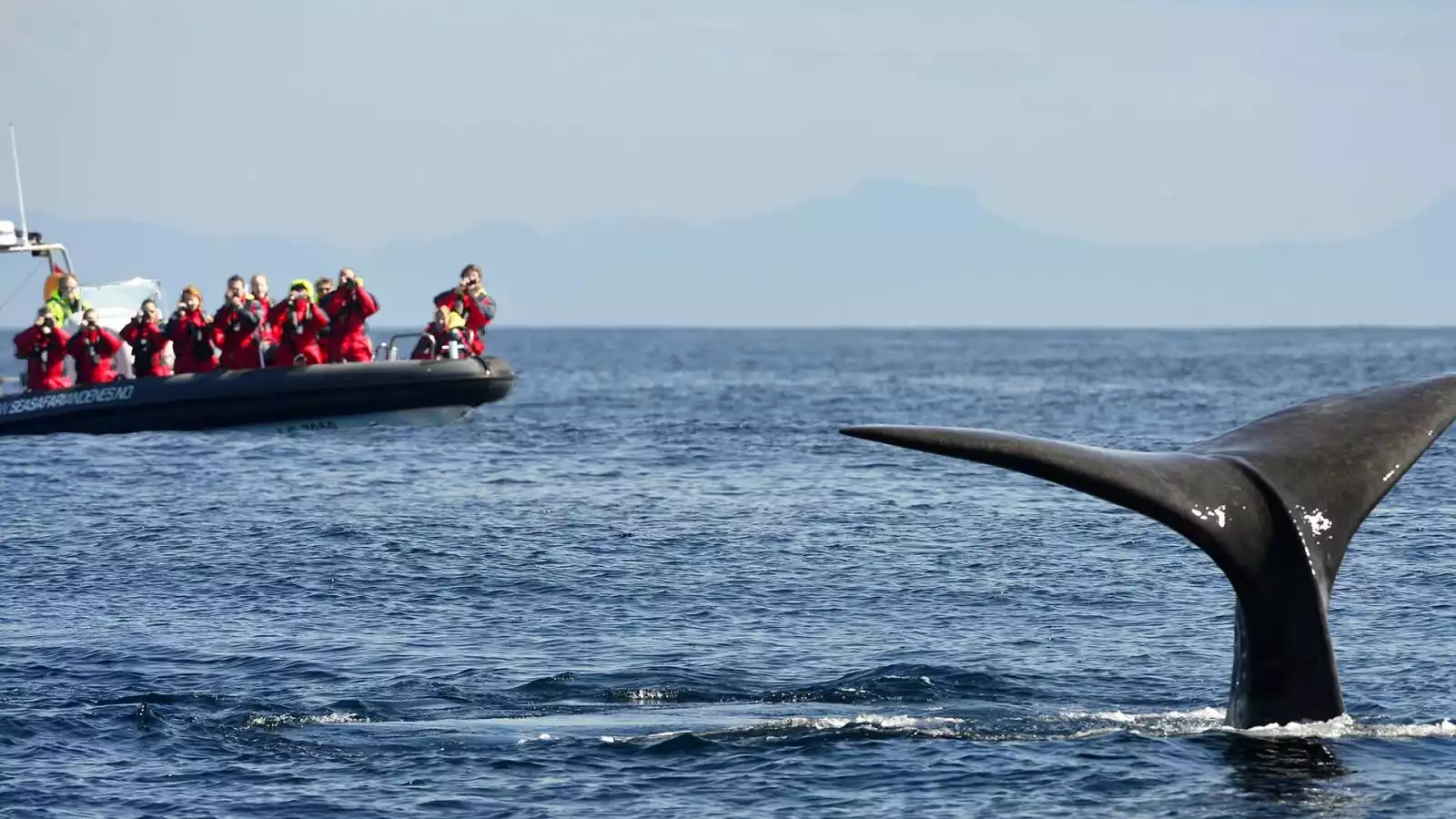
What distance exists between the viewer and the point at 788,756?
10086 mm

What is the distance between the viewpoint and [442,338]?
32281 millimetres

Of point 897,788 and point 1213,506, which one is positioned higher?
point 1213,506

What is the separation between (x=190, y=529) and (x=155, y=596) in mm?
4504

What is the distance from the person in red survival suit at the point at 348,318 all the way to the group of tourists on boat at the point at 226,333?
0.01 meters

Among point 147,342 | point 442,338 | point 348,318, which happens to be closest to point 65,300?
point 147,342

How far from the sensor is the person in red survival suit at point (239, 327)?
30312 millimetres

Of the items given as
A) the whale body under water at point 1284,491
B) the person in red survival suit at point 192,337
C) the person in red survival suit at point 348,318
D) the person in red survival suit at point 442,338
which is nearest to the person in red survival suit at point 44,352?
the person in red survival suit at point 192,337

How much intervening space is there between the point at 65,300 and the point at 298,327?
3.89 m

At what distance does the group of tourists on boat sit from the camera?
30.6 metres

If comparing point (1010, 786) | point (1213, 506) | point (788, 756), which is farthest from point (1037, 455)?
point (788, 756)

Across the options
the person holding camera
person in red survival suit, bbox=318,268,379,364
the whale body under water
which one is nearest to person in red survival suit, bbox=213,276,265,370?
person in red survival suit, bbox=318,268,379,364

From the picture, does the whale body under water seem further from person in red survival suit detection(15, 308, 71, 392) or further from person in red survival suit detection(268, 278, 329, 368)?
person in red survival suit detection(15, 308, 71, 392)

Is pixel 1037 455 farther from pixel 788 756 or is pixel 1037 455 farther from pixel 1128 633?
pixel 1128 633

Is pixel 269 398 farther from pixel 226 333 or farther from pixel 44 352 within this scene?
pixel 44 352
